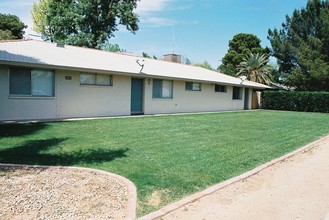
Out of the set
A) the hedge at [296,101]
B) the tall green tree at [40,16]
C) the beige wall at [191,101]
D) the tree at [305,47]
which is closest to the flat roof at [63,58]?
the beige wall at [191,101]

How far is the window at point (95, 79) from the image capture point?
14.4 meters

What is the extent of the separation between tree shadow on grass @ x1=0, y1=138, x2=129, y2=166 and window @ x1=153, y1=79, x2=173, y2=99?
36.3 ft

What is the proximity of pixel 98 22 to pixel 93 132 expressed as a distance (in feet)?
92.3

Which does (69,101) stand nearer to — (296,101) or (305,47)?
(296,101)

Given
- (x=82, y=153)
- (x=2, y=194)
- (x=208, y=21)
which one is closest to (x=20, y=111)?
(x=82, y=153)

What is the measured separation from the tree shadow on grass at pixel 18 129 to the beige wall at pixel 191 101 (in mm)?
7949

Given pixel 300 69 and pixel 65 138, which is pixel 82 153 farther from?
pixel 300 69

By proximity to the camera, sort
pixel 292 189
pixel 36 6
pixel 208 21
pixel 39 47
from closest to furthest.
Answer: pixel 292 189
pixel 39 47
pixel 208 21
pixel 36 6

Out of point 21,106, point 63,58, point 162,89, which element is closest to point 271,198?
point 21,106

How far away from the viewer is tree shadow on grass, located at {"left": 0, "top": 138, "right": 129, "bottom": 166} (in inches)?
237

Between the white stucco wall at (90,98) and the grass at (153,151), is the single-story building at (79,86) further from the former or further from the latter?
the grass at (153,151)

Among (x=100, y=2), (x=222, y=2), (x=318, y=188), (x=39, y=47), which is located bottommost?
(x=318, y=188)

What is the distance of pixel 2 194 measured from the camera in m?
4.19

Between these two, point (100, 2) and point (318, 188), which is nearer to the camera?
point (318, 188)
